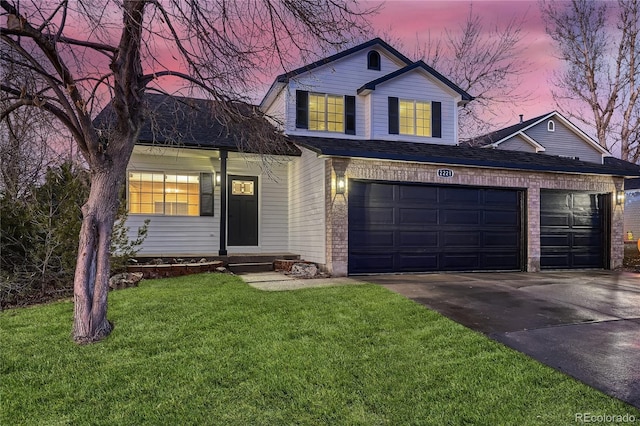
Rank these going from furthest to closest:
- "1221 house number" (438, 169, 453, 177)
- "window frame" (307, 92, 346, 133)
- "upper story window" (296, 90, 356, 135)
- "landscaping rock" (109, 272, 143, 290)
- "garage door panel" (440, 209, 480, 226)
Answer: "window frame" (307, 92, 346, 133)
"upper story window" (296, 90, 356, 135)
"garage door panel" (440, 209, 480, 226)
"1221 house number" (438, 169, 453, 177)
"landscaping rock" (109, 272, 143, 290)

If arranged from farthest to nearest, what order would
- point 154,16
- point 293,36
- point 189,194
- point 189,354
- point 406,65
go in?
point 406,65
point 189,194
point 293,36
point 154,16
point 189,354

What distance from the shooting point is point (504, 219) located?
11078 millimetres

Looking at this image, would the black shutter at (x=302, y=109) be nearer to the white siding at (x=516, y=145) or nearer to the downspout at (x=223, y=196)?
the downspout at (x=223, y=196)

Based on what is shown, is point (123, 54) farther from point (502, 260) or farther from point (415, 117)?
point (502, 260)

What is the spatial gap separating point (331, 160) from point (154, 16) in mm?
5193

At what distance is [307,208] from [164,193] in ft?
13.3

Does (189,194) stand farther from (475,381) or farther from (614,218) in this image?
(614,218)

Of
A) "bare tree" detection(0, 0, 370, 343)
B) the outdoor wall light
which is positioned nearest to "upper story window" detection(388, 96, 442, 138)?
the outdoor wall light

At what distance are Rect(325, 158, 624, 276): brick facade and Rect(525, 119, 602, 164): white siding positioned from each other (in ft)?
25.4

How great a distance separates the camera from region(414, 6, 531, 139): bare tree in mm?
21109

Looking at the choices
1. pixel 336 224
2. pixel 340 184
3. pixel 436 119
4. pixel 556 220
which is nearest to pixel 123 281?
pixel 336 224

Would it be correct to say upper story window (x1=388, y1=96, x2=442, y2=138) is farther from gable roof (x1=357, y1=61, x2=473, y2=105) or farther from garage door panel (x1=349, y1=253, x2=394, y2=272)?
garage door panel (x1=349, y1=253, x2=394, y2=272)

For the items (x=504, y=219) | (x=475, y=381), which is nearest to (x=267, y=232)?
(x=504, y=219)

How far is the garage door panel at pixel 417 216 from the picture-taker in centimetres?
1012
